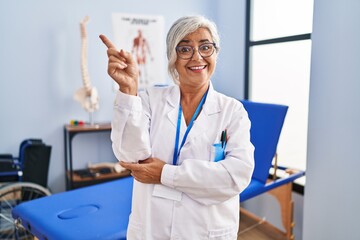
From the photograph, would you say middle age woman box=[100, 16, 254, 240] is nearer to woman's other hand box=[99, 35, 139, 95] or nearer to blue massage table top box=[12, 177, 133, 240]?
woman's other hand box=[99, 35, 139, 95]

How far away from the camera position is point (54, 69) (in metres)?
2.88

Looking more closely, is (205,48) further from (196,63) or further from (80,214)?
(80,214)

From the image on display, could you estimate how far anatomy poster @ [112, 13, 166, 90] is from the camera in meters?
3.10

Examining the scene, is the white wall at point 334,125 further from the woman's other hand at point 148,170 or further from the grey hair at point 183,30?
the woman's other hand at point 148,170

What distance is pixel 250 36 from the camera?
124 inches

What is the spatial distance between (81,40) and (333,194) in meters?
2.38

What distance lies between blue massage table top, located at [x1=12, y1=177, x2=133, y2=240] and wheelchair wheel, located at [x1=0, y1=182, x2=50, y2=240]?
531 mm

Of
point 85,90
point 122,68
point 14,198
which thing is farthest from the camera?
point 85,90

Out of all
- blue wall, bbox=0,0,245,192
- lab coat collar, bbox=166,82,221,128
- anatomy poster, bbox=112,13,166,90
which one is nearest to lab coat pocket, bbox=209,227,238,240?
lab coat collar, bbox=166,82,221,128

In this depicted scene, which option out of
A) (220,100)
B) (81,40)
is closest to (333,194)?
(220,100)

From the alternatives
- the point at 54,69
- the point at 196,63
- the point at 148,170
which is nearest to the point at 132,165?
the point at 148,170

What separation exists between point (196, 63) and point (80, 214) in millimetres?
1088

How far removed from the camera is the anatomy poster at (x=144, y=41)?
3.10 m

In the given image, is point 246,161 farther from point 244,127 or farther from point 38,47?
point 38,47
